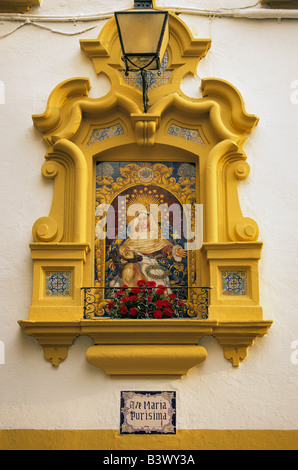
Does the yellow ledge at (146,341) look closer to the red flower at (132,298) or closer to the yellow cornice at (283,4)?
the red flower at (132,298)

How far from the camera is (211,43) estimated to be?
25.0 ft

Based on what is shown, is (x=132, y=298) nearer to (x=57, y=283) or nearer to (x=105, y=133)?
(x=57, y=283)

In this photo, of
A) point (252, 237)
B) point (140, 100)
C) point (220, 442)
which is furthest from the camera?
point (140, 100)

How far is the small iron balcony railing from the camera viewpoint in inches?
266

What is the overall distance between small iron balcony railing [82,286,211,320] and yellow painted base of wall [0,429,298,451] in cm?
110

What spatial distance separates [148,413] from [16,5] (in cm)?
462

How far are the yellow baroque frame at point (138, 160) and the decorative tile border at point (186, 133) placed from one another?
0.08ft

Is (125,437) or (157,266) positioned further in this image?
(157,266)

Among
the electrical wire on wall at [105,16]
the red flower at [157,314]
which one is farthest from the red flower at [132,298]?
the electrical wire on wall at [105,16]

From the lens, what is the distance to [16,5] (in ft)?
25.4

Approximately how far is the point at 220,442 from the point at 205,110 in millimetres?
3329

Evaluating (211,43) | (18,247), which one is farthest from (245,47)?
(18,247)

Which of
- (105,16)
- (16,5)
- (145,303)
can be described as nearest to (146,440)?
(145,303)

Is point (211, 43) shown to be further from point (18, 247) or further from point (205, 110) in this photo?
point (18, 247)
